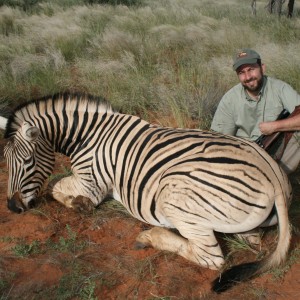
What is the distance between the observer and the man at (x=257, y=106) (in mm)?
3730

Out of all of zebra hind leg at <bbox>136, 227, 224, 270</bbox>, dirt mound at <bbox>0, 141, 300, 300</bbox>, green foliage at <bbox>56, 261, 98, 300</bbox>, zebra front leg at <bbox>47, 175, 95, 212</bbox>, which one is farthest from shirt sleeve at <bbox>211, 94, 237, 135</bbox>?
green foliage at <bbox>56, 261, 98, 300</bbox>

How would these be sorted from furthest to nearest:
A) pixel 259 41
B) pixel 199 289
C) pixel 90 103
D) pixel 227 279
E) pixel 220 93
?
pixel 259 41, pixel 220 93, pixel 90 103, pixel 199 289, pixel 227 279

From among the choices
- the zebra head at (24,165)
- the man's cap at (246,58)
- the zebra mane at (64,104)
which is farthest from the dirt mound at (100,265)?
the man's cap at (246,58)

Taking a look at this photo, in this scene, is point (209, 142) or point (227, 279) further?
point (209, 142)

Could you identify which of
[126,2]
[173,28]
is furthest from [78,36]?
[126,2]

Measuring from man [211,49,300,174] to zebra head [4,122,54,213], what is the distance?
1.94m

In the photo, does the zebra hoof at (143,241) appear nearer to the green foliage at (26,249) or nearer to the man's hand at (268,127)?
the green foliage at (26,249)

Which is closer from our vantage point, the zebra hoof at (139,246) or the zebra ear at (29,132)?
the zebra hoof at (139,246)

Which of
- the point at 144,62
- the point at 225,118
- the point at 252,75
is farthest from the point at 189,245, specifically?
the point at 144,62

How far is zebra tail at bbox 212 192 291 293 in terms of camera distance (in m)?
2.60

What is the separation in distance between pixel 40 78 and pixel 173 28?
14.2 feet

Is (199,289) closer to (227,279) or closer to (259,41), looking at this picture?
(227,279)

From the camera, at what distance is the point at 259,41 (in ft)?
26.9

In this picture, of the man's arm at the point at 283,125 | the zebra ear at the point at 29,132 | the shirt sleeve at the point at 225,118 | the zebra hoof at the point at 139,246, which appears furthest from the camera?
the shirt sleeve at the point at 225,118
